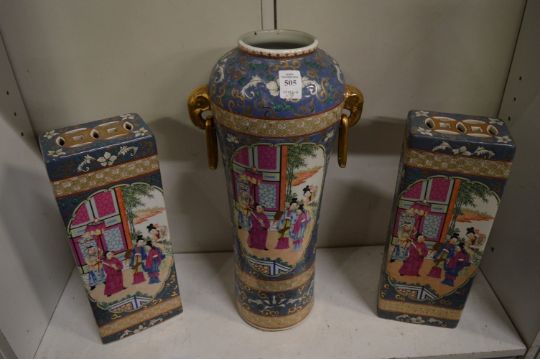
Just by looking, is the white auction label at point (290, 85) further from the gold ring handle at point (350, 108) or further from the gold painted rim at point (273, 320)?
the gold painted rim at point (273, 320)

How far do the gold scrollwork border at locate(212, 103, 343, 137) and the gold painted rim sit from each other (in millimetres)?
422

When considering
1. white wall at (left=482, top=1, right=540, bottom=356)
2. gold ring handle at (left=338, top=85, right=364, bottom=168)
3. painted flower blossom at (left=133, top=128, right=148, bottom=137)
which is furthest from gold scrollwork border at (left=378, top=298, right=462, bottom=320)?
painted flower blossom at (left=133, top=128, right=148, bottom=137)

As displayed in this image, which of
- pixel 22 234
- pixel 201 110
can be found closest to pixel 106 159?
pixel 201 110

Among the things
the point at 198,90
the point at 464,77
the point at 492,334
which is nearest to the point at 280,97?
the point at 198,90

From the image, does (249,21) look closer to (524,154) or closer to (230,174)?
(230,174)

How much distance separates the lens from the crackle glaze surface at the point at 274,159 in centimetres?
71

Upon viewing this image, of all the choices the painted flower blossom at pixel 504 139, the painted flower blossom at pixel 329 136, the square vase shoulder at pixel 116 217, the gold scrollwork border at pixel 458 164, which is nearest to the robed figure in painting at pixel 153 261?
the square vase shoulder at pixel 116 217

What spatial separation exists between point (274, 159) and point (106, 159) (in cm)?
28

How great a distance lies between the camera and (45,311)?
0.97 metres

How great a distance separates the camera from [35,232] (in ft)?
3.10

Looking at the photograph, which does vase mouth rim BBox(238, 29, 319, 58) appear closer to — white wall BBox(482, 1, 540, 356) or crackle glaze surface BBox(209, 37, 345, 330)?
crackle glaze surface BBox(209, 37, 345, 330)

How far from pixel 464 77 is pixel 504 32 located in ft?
0.36

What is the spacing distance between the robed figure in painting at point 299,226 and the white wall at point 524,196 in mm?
455

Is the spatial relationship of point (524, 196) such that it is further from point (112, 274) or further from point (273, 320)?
point (112, 274)
